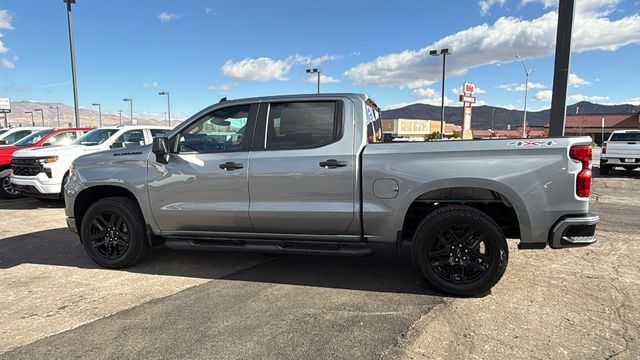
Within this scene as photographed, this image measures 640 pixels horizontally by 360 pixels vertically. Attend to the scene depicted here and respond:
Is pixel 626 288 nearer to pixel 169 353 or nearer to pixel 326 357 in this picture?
pixel 326 357

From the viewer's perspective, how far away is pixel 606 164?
50.8ft

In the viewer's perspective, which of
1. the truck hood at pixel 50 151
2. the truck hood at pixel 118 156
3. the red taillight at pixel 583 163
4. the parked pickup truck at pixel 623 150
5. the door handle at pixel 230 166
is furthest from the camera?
Answer: the parked pickup truck at pixel 623 150

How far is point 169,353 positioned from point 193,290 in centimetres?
124

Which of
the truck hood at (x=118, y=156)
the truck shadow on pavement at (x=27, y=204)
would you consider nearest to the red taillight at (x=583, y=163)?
the truck hood at (x=118, y=156)

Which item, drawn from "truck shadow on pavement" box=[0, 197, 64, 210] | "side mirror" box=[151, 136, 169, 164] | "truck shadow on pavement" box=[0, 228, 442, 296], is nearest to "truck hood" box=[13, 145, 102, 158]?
"truck shadow on pavement" box=[0, 197, 64, 210]

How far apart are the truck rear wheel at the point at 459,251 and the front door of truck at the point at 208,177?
184 centimetres

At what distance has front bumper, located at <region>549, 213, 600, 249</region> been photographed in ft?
12.3

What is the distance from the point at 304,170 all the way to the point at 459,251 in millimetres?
1669

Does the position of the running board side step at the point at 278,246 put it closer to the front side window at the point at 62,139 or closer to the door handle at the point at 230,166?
the door handle at the point at 230,166

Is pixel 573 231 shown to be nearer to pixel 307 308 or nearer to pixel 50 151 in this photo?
pixel 307 308

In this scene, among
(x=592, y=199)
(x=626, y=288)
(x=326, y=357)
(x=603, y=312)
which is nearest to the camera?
(x=326, y=357)

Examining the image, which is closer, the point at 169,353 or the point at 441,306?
the point at 169,353

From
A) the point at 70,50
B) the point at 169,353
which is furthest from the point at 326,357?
the point at 70,50

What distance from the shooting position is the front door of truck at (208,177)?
14.4 ft
